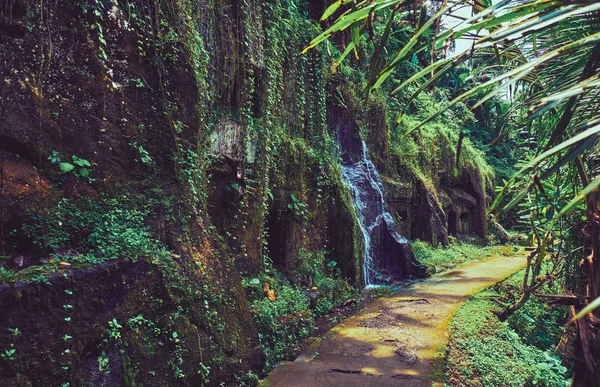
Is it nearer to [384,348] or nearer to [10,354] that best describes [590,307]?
[10,354]

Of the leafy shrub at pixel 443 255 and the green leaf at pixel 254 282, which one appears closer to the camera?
the green leaf at pixel 254 282

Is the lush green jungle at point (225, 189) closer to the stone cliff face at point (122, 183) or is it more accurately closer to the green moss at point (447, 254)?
the stone cliff face at point (122, 183)

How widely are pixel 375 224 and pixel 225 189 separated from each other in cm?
532

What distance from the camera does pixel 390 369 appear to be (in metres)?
4.34

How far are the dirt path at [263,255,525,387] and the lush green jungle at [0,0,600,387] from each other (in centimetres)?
11

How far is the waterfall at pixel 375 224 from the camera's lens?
1030 centimetres

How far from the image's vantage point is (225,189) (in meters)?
6.16

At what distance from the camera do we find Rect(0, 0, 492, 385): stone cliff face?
2947 mm

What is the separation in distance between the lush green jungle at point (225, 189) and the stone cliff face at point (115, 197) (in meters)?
0.01

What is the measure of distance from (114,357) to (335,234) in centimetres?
599

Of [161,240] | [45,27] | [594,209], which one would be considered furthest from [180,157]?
[594,209]

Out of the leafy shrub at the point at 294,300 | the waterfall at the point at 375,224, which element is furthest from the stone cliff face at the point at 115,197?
the waterfall at the point at 375,224

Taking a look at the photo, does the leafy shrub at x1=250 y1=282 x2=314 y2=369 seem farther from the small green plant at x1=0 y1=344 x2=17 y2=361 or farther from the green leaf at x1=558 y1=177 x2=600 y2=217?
the green leaf at x1=558 y1=177 x2=600 y2=217

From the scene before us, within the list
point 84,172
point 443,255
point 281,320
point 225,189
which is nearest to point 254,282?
point 281,320
